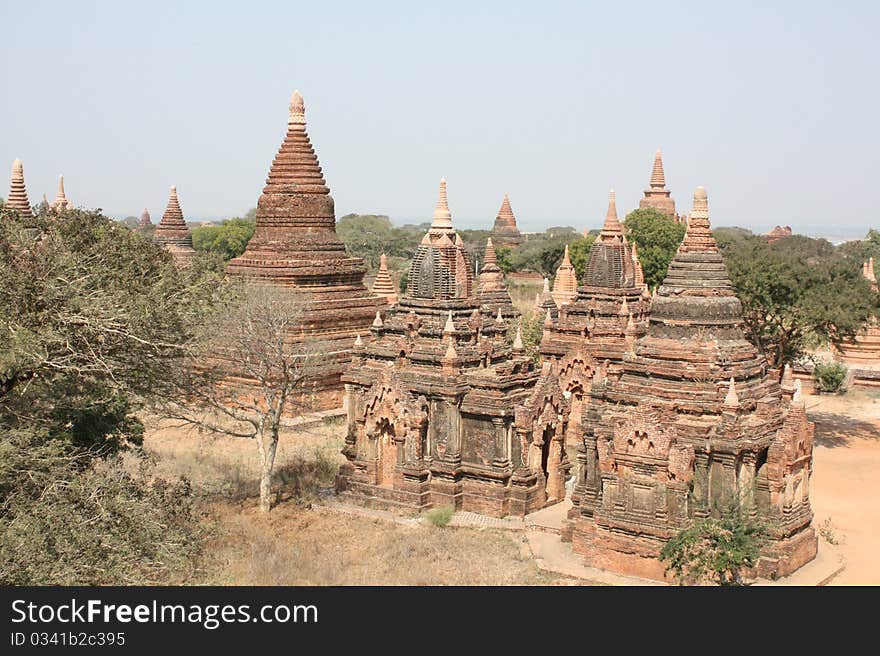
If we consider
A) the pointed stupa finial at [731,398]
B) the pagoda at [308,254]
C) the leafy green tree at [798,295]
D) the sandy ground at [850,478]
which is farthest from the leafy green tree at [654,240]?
the pointed stupa finial at [731,398]

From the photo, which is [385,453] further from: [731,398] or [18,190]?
[18,190]

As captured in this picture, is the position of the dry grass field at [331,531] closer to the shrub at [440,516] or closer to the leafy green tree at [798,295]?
the shrub at [440,516]

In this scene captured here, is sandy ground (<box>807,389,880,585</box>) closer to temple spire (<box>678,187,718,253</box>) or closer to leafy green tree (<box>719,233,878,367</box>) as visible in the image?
leafy green tree (<box>719,233,878,367</box>)

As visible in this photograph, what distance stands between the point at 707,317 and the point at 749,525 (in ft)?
13.3

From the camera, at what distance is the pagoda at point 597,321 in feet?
112

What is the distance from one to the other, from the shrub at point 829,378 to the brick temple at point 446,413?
74.6ft

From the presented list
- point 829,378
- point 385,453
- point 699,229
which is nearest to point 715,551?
point 699,229

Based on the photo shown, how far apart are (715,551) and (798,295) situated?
17.9 metres

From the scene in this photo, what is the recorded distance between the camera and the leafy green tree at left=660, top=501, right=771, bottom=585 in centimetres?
1853

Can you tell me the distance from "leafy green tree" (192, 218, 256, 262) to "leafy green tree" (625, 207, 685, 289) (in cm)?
3632

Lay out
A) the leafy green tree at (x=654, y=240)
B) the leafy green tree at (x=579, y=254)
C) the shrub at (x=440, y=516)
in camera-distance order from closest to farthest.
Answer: the shrub at (x=440, y=516) < the leafy green tree at (x=654, y=240) < the leafy green tree at (x=579, y=254)

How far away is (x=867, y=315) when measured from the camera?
1363 inches

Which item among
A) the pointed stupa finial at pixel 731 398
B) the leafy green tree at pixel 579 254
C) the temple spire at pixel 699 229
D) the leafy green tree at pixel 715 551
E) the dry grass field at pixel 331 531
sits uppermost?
the temple spire at pixel 699 229

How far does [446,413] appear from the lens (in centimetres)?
2478
